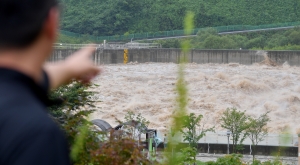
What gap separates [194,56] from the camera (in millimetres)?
36250

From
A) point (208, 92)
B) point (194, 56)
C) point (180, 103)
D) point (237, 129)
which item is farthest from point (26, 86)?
point (194, 56)

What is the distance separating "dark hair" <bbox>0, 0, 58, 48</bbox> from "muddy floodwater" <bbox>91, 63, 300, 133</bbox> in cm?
1955

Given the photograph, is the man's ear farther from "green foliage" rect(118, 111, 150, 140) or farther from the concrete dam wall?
the concrete dam wall

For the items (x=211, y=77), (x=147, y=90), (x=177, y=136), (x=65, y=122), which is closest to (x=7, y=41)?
(x=177, y=136)

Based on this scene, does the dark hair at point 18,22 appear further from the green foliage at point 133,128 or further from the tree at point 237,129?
the tree at point 237,129

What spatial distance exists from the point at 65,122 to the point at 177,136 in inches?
120

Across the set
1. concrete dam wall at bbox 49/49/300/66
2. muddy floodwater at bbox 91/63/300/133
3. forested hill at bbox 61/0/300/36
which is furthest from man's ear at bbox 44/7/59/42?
forested hill at bbox 61/0/300/36

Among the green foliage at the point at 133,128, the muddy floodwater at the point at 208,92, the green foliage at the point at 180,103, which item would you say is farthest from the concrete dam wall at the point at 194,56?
the green foliage at the point at 180,103

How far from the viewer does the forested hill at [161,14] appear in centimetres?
5494

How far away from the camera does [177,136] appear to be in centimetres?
141

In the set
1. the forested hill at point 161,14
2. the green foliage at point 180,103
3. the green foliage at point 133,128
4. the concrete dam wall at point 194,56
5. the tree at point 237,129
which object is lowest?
the tree at point 237,129

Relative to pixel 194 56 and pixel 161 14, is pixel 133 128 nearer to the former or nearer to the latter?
pixel 194 56

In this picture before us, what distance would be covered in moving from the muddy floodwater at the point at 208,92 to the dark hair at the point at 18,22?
19.5 meters

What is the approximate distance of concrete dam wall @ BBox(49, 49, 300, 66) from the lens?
1395 inches
